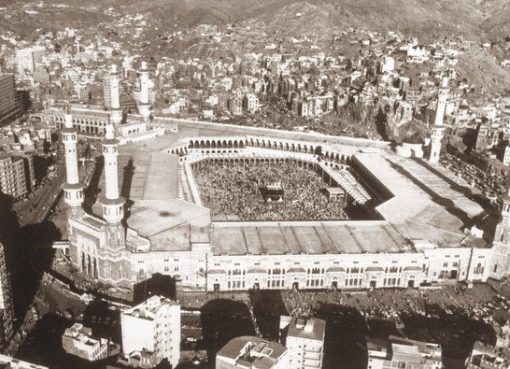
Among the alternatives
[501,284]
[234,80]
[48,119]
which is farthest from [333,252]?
[234,80]

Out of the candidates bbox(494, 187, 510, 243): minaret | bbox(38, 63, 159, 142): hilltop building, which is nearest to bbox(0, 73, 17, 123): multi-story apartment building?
bbox(38, 63, 159, 142): hilltop building

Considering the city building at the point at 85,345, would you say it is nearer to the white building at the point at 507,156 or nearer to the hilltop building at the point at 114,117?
the hilltop building at the point at 114,117

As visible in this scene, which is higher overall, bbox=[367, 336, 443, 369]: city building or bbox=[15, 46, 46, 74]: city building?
bbox=[15, 46, 46, 74]: city building

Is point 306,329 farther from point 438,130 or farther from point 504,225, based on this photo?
point 438,130

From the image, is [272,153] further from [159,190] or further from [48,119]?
[48,119]

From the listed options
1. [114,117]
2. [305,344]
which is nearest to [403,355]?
[305,344]

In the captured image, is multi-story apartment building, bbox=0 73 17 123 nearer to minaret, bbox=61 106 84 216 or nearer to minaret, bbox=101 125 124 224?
minaret, bbox=61 106 84 216
